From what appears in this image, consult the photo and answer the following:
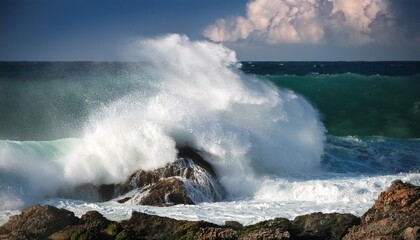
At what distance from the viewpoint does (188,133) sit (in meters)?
14.3

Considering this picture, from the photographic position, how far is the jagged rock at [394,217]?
698 cm

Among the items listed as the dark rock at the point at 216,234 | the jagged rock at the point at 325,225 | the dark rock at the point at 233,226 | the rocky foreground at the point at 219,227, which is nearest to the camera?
the rocky foreground at the point at 219,227

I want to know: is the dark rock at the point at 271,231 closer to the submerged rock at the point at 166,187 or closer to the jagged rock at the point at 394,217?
the jagged rock at the point at 394,217

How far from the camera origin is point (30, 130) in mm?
23141

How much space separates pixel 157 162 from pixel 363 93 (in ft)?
80.2

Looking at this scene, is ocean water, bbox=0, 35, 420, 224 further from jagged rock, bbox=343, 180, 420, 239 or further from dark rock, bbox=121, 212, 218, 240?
jagged rock, bbox=343, 180, 420, 239

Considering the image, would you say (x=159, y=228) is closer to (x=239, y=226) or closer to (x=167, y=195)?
(x=239, y=226)

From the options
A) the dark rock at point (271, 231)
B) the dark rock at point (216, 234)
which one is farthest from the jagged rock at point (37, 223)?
the dark rock at point (271, 231)

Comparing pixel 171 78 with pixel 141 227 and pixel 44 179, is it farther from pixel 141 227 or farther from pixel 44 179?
pixel 141 227

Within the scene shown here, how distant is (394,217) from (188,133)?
300 inches

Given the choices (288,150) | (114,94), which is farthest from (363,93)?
(288,150)

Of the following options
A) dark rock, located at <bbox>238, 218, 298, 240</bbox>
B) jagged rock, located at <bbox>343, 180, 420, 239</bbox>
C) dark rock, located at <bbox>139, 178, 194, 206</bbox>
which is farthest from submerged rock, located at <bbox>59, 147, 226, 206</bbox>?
jagged rock, located at <bbox>343, 180, 420, 239</bbox>

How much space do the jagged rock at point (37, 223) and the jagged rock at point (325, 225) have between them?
11.8ft

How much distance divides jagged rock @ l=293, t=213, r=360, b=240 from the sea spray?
4.78 m
